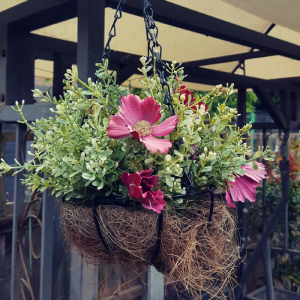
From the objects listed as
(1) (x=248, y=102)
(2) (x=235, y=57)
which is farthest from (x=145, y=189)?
(1) (x=248, y=102)

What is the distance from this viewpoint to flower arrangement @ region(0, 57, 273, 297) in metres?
0.65

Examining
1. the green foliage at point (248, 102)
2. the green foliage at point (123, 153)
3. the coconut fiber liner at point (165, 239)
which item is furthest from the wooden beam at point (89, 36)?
the green foliage at point (248, 102)

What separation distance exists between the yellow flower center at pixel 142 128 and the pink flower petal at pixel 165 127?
1 centimetres

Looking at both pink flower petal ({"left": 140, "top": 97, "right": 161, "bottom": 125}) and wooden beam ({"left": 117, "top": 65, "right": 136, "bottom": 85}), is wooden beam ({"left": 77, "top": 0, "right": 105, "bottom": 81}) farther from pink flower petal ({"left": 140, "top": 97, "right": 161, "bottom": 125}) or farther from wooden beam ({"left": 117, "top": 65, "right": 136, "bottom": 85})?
wooden beam ({"left": 117, "top": 65, "right": 136, "bottom": 85})

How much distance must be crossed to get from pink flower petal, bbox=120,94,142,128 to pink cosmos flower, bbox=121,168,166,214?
0.09 meters

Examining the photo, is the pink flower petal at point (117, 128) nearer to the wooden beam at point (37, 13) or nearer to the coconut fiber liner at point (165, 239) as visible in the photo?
the coconut fiber liner at point (165, 239)

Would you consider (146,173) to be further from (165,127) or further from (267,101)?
(267,101)

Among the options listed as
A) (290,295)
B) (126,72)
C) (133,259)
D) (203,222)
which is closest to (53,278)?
(133,259)

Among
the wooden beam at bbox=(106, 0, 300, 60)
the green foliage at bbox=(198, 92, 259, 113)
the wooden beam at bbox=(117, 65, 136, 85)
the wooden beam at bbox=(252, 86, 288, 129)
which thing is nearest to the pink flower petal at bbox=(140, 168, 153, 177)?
the wooden beam at bbox=(106, 0, 300, 60)

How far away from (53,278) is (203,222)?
2.72ft

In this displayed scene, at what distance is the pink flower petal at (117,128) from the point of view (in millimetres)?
624

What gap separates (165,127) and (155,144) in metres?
0.05

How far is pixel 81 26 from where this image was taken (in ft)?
3.72

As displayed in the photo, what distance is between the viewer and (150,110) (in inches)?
25.4
